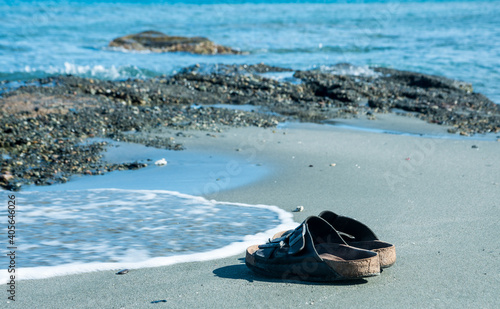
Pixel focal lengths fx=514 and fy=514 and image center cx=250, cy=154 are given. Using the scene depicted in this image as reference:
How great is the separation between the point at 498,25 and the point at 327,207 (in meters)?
30.6

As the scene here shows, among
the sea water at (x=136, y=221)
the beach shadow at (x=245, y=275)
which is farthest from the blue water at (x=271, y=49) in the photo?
the beach shadow at (x=245, y=275)

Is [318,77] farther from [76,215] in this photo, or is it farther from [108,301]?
[108,301]


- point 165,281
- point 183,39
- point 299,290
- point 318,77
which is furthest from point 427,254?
point 183,39

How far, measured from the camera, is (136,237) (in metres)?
3.50

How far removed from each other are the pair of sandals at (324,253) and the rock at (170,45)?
58.6 feet

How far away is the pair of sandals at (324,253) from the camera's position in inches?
99.9

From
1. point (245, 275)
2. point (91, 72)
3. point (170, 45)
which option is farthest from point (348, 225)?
point (170, 45)

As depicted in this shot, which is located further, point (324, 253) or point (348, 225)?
point (348, 225)

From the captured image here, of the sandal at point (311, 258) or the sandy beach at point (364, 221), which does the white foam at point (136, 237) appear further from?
the sandal at point (311, 258)

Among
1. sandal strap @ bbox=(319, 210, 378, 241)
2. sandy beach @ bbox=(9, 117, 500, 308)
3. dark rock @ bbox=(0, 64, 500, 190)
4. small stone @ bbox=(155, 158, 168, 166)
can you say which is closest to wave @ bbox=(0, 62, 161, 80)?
dark rock @ bbox=(0, 64, 500, 190)

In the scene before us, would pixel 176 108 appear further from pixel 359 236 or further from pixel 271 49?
pixel 271 49

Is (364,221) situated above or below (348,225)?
below

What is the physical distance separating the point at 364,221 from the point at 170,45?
18.1 meters

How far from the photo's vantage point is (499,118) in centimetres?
916
